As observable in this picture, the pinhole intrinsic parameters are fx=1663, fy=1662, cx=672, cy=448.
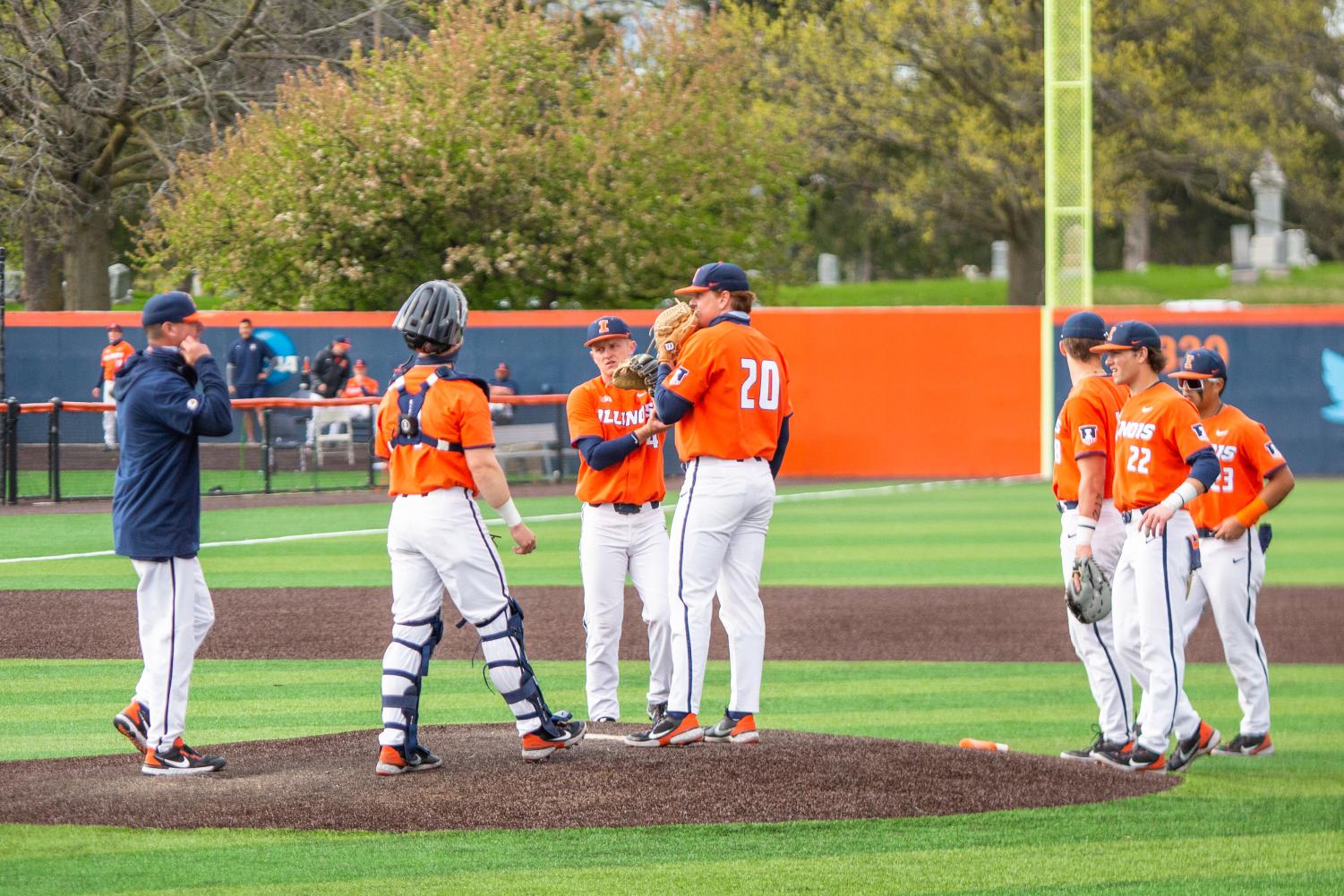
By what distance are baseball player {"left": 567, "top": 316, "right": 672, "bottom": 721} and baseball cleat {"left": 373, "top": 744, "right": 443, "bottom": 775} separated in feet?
4.52

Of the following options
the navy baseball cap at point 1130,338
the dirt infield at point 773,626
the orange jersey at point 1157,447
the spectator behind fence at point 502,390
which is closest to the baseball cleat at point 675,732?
the orange jersey at point 1157,447

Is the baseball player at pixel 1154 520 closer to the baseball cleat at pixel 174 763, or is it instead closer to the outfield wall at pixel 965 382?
the baseball cleat at pixel 174 763

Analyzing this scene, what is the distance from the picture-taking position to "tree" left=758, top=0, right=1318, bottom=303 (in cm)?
3234

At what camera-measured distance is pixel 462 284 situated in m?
20.4

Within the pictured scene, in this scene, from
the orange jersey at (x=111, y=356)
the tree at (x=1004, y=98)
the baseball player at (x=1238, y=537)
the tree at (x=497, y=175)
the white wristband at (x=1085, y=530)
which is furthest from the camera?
the tree at (x=1004, y=98)

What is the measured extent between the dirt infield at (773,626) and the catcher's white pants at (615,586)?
224 centimetres

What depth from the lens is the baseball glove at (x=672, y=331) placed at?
7199 millimetres

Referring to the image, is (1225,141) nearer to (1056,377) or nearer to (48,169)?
(1056,377)

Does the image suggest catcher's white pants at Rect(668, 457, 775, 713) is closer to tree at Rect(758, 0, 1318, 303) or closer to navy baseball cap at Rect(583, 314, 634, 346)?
navy baseball cap at Rect(583, 314, 634, 346)

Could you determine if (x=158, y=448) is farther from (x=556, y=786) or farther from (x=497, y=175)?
(x=497, y=175)

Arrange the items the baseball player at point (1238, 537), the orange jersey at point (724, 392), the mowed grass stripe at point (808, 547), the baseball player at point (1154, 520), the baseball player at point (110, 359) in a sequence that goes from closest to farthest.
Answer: the orange jersey at point (724, 392) < the baseball player at point (1154, 520) < the baseball player at point (1238, 537) < the mowed grass stripe at point (808, 547) < the baseball player at point (110, 359)

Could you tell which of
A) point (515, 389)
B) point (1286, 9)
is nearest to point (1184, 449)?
point (515, 389)

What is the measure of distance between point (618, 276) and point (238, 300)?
6.42 meters

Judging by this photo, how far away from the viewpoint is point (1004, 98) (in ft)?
107
